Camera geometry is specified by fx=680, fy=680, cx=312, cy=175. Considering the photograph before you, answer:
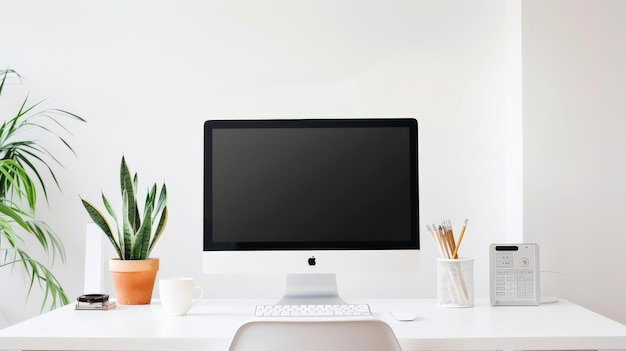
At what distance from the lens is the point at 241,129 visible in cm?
204

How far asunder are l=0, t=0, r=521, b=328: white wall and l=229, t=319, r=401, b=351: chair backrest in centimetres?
119

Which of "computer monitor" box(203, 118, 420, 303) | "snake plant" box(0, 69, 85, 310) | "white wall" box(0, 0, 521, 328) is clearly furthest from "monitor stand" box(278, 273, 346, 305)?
"snake plant" box(0, 69, 85, 310)

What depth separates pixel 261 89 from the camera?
2.59m

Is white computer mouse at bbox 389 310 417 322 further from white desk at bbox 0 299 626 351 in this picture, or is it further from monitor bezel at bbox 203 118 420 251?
monitor bezel at bbox 203 118 420 251

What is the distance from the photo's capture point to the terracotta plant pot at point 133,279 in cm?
208

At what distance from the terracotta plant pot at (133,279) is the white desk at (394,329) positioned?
0.40ft

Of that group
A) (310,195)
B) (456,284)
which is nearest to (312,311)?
(310,195)

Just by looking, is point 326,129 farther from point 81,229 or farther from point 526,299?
point 81,229

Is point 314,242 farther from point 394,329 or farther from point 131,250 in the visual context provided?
point 131,250

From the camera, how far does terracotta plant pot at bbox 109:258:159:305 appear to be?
208 cm

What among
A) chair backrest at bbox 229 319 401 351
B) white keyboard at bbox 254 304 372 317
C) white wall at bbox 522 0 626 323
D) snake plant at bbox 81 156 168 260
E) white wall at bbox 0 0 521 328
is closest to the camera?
chair backrest at bbox 229 319 401 351

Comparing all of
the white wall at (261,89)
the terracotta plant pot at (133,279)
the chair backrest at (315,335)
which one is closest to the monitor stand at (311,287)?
the terracotta plant pot at (133,279)

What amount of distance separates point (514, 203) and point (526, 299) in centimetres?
51

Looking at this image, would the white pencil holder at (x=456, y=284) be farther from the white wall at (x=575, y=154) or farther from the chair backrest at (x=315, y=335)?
the chair backrest at (x=315, y=335)
